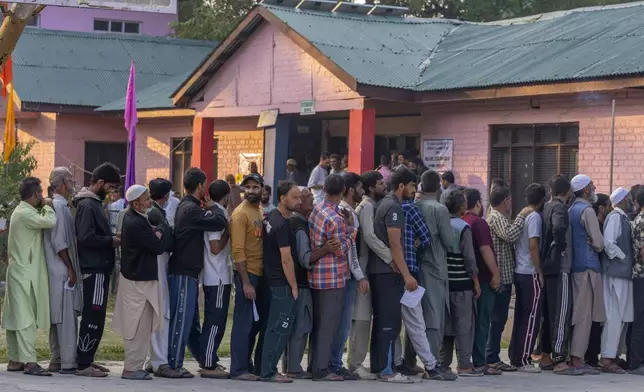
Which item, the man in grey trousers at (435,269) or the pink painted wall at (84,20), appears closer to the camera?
the man in grey trousers at (435,269)

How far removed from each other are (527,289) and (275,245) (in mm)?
2771

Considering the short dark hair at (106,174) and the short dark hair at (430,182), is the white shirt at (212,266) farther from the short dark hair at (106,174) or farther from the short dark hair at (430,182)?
the short dark hair at (430,182)

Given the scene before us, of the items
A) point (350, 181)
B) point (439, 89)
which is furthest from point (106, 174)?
point (439, 89)

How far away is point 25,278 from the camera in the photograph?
11039mm

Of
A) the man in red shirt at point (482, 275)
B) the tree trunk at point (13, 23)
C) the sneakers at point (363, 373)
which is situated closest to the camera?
the tree trunk at point (13, 23)

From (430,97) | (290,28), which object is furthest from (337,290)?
(290,28)

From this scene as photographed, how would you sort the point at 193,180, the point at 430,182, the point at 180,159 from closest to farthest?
the point at 193,180 → the point at 430,182 → the point at 180,159

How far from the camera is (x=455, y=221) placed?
12.1m

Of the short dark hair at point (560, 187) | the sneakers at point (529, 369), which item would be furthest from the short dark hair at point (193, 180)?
the sneakers at point (529, 369)

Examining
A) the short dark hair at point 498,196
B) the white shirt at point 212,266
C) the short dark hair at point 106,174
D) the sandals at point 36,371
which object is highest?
the short dark hair at point 106,174

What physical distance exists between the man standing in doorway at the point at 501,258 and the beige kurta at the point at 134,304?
3.45 metres

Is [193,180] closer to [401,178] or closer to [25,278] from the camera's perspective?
[25,278]

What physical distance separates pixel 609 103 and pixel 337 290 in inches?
315

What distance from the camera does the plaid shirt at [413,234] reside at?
1161 centimetres
